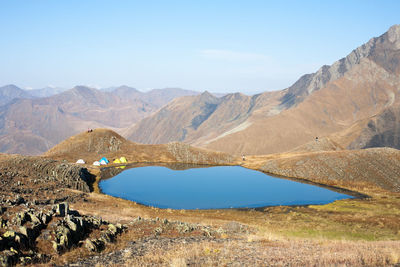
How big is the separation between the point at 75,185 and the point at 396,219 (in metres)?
58.4

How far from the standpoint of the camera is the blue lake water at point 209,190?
59.9 metres

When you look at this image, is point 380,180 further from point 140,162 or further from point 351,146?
point 351,146

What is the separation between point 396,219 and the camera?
42.9 m

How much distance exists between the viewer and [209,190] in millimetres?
70188

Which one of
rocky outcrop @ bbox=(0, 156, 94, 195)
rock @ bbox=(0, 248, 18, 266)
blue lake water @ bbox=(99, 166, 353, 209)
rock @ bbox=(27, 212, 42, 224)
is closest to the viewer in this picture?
rock @ bbox=(0, 248, 18, 266)

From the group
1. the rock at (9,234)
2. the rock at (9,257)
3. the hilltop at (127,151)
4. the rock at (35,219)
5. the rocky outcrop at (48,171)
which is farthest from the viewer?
the hilltop at (127,151)

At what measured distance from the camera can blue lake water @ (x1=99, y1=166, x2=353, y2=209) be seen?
5988cm

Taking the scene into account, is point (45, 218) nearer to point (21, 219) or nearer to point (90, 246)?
point (21, 219)

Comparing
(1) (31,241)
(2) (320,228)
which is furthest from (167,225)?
(2) (320,228)

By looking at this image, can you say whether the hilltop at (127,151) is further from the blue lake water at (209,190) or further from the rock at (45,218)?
the rock at (45,218)

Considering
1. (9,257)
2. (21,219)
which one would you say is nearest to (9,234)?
(9,257)

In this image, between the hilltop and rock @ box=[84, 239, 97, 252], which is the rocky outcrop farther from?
rock @ box=[84, 239, 97, 252]

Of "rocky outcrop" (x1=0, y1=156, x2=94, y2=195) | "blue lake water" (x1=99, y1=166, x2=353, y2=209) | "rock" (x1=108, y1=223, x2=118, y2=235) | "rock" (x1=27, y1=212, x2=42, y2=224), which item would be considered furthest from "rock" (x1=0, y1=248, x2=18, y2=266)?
"rocky outcrop" (x1=0, y1=156, x2=94, y2=195)

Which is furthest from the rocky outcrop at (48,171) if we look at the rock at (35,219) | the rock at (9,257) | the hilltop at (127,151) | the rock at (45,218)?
the rock at (9,257)
